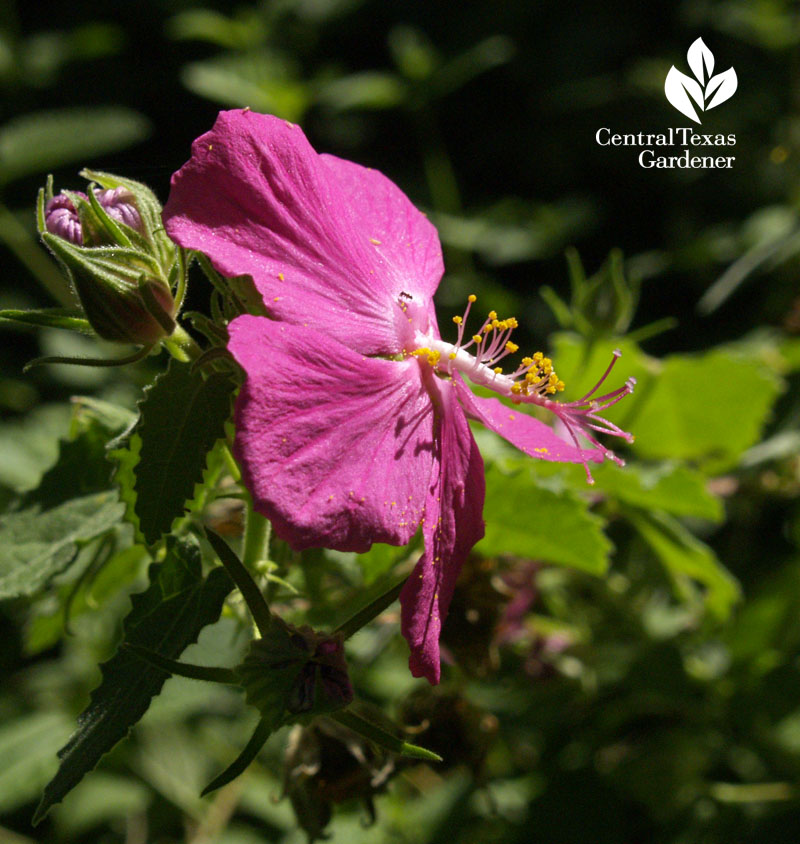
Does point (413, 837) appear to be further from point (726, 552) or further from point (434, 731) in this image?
point (726, 552)

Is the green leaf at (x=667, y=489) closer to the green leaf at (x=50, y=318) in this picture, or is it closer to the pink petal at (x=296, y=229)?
the pink petal at (x=296, y=229)

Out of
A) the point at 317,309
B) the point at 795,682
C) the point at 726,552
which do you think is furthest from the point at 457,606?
the point at 726,552

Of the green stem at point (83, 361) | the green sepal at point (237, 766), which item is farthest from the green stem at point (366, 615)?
the green stem at point (83, 361)

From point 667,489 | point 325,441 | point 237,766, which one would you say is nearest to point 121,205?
point 325,441

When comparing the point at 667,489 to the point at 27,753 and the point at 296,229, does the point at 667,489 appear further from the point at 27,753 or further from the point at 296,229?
the point at 27,753

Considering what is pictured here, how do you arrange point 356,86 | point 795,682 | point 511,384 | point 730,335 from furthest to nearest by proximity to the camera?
point 356,86
point 730,335
point 795,682
point 511,384

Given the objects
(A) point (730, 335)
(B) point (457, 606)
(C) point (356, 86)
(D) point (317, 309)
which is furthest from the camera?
(C) point (356, 86)
